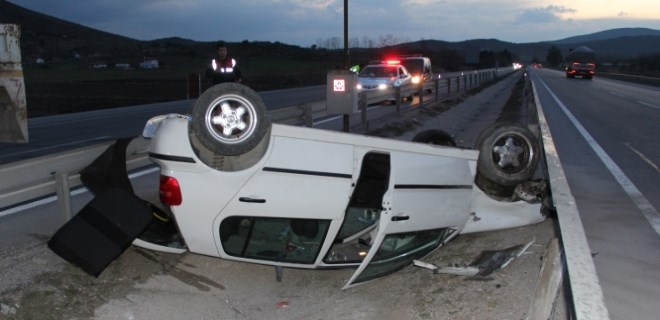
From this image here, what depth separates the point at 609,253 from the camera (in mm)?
5062

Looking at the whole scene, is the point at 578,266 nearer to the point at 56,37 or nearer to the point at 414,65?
the point at 414,65

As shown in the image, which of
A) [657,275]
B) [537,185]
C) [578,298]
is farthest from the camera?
[537,185]

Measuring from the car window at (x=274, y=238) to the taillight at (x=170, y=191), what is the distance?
1.24 ft

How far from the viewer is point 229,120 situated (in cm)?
429

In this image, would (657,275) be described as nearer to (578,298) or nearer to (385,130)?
(578,298)

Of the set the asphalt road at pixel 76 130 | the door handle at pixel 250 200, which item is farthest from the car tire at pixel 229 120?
the asphalt road at pixel 76 130

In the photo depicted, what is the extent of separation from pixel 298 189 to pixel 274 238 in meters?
0.48

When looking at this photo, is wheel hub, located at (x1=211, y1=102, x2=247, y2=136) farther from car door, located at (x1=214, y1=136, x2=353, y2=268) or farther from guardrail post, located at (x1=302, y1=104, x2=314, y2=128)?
guardrail post, located at (x1=302, y1=104, x2=314, y2=128)

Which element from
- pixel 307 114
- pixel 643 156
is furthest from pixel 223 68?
pixel 643 156

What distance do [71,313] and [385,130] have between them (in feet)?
33.1

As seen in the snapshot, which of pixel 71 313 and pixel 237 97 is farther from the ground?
pixel 237 97

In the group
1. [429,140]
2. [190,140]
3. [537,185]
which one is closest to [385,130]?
[429,140]

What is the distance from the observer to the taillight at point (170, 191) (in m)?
4.27

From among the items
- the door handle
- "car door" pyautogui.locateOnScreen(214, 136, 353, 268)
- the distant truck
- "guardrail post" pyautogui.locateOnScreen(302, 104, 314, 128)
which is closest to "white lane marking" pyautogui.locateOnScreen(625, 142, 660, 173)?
Answer: "guardrail post" pyautogui.locateOnScreen(302, 104, 314, 128)
